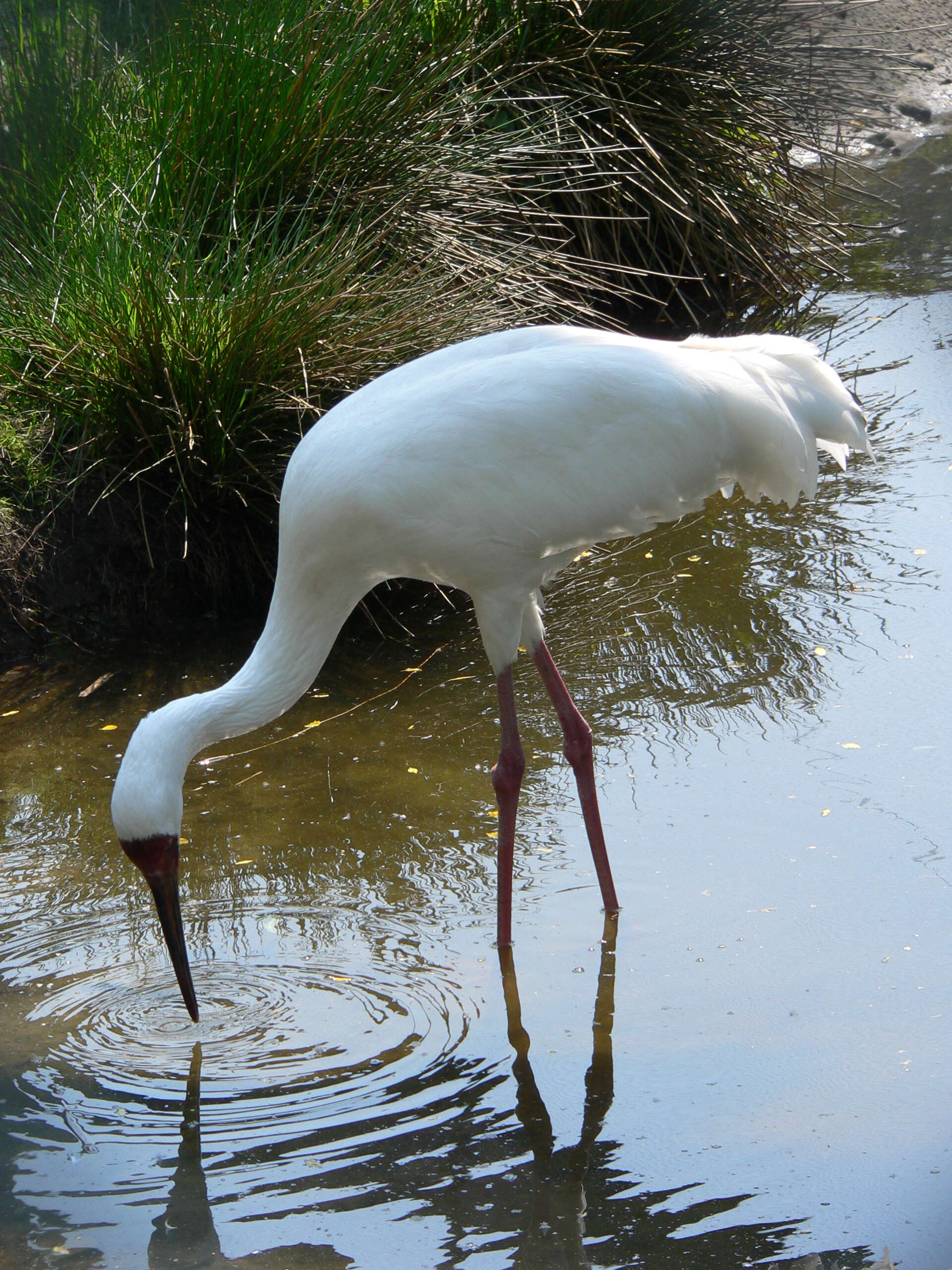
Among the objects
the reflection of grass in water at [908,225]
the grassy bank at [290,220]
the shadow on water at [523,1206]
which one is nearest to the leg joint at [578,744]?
the shadow on water at [523,1206]

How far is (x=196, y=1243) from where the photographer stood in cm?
277

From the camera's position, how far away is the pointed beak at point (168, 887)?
304cm

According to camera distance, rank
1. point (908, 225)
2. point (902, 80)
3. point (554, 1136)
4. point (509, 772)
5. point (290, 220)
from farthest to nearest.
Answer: point (902, 80) → point (908, 225) → point (290, 220) → point (509, 772) → point (554, 1136)

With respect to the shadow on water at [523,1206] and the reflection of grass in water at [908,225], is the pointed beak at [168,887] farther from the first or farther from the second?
the reflection of grass in water at [908,225]

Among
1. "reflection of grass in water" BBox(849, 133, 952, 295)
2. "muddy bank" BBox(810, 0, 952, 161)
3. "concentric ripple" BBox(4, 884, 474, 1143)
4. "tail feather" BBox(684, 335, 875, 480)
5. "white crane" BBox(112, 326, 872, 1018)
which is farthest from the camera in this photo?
"muddy bank" BBox(810, 0, 952, 161)

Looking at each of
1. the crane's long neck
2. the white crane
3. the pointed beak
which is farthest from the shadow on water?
the crane's long neck

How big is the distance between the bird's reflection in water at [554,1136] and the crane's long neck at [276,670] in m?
0.87

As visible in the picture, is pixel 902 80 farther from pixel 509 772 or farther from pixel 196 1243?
pixel 196 1243

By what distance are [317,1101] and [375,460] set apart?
1475 millimetres

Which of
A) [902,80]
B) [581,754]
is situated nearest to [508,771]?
[581,754]

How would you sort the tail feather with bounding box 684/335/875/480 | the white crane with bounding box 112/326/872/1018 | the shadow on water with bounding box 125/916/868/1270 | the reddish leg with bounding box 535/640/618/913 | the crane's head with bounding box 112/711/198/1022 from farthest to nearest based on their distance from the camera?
the tail feather with bounding box 684/335/875/480 → the reddish leg with bounding box 535/640/618/913 → the white crane with bounding box 112/326/872/1018 → the crane's head with bounding box 112/711/198/1022 → the shadow on water with bounding box 125/916/868/1270

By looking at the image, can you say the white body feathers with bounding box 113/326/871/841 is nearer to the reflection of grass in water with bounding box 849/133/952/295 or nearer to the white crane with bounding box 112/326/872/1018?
the white crane with bounding box 112/326/872/1018

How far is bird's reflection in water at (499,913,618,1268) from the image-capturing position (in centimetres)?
269

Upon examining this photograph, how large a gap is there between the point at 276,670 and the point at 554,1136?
1273 millimetres
